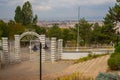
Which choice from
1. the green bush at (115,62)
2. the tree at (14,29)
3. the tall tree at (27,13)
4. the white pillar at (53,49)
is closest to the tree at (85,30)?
the tree at (14,29)

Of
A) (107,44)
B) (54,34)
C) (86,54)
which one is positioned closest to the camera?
(86,54)

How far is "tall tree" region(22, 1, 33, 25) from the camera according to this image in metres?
60.9

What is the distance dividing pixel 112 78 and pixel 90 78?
10.6 ft

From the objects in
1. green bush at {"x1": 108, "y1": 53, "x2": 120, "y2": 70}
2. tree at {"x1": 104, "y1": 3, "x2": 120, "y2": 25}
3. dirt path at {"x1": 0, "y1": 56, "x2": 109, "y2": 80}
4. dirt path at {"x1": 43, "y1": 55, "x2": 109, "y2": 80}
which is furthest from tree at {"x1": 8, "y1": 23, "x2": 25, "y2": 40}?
green bush at {"x1": 108, "y1": 53, "x2": 120, "y2": 70}

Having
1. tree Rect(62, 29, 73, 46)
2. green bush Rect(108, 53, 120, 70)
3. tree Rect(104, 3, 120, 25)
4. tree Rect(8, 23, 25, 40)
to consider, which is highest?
tree Rect(104, 3, 120, 25)

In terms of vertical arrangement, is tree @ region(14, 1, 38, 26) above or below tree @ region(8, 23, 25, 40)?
above

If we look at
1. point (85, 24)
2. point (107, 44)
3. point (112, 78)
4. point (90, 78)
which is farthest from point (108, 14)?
point (112, 78)

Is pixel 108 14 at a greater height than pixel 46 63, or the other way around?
pixel 108 14

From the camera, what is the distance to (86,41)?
167 ft

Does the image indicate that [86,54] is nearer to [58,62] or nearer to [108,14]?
[58,62]

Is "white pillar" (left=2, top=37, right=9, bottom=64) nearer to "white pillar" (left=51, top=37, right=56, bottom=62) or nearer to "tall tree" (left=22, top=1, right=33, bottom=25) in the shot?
"white pillar" (left=51, top=37, right=56, bottom=62)

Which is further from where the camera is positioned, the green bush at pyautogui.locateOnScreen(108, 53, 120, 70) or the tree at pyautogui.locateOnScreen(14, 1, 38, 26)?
the tree at pyautogui.locateOnScreen(14, 1, 38, 26)

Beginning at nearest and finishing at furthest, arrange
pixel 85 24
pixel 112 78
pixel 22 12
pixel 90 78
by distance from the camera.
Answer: pixel 112 78, pixel 90 78, pixel 85 24, pixel 22 12

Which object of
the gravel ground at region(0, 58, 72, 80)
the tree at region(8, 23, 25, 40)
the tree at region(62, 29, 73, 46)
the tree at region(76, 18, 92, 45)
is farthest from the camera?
the tree at region(62, 29, 73, 46)
